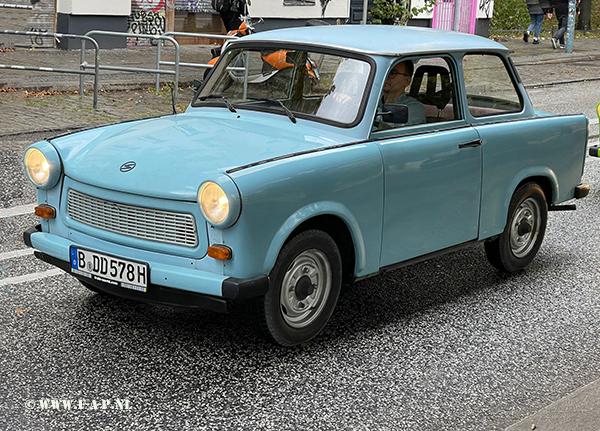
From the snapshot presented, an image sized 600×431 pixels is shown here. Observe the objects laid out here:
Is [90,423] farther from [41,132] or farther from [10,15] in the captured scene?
[10,15]

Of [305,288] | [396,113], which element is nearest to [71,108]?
[396,113]

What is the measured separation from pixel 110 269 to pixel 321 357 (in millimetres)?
1168

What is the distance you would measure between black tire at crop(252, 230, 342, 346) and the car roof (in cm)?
129

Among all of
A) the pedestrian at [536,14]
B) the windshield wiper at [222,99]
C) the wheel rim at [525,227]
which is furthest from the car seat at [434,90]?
the pedestrian at [536,14]

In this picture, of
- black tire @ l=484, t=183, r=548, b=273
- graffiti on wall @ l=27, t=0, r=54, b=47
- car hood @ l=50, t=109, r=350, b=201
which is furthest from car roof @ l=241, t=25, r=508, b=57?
graffiti on wall @ l=27, t=0, r=54, b=47

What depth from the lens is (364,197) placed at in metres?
4.71

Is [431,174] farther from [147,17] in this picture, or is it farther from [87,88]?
[147,17]

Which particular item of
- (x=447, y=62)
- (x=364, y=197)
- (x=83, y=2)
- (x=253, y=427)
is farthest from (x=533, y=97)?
(x=253, y=427)

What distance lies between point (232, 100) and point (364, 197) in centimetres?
128

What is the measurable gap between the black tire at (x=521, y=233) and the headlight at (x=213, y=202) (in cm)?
247

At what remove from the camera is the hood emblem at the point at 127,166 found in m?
4.46

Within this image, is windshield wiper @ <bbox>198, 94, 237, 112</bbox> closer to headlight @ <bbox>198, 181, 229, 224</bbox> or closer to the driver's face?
the driver's face

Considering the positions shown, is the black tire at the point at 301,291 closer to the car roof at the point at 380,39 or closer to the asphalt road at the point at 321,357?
the asphalt road at the point at 321,357

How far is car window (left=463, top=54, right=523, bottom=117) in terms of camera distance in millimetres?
5686
